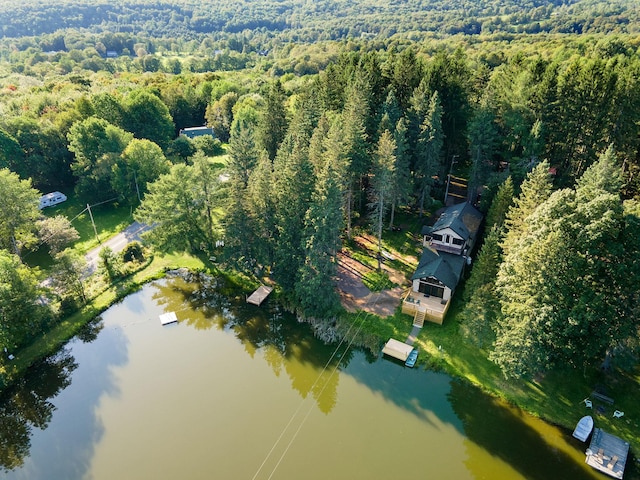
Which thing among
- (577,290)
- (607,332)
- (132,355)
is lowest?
(132,355)

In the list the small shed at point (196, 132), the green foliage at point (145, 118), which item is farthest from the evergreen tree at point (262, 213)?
the small shed at point (196, 132)

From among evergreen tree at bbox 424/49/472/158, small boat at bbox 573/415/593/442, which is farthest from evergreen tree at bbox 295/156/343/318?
evergreen tree at bbox 424/49/472/158

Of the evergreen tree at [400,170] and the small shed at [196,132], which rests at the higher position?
the evergreen tree at [400,170]

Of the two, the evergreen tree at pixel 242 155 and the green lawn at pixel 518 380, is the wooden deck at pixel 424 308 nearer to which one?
the green lawn at pixel 518 380

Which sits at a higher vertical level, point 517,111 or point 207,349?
point 517,111

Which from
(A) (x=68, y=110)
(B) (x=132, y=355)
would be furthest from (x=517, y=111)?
(A) (x=68, y=110)

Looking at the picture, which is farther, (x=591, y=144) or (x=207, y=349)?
(x=591, y=144)

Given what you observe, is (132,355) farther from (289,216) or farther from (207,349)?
(289,216)
